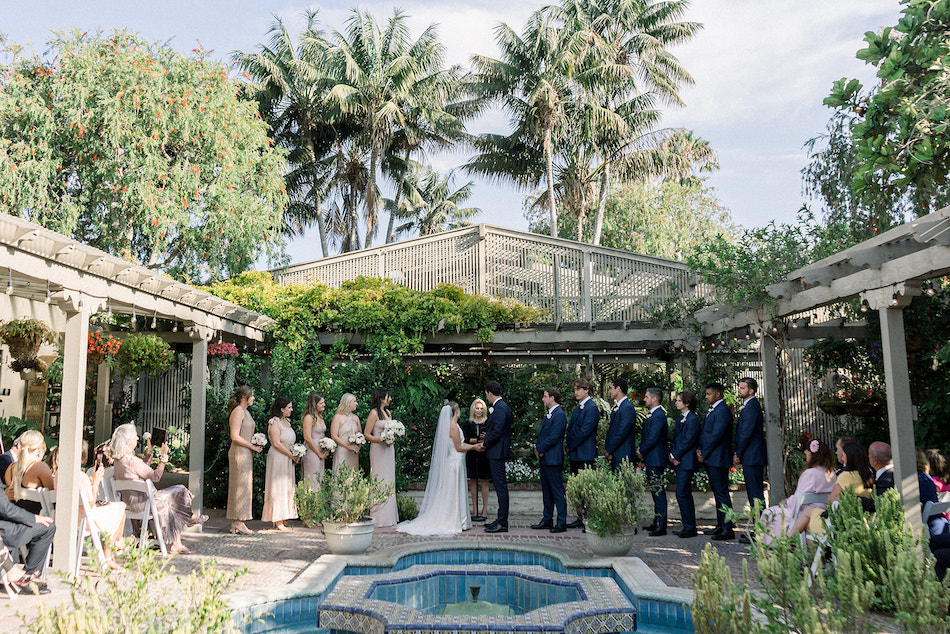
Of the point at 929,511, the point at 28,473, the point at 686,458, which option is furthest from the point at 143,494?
the point at 929,511

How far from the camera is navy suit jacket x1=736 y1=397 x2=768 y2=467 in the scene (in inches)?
304

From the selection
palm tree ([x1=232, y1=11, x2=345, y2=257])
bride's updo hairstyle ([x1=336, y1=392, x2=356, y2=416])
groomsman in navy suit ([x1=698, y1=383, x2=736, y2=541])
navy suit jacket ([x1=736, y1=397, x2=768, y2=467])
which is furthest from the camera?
palm tree ([x1=232, y1=11, x2=345, y2=257])

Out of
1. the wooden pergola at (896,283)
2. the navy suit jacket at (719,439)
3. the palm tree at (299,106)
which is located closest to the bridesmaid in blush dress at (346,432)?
the navy suit jacket at (719,439)

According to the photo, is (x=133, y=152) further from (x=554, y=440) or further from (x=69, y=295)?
(x=554, y=440)

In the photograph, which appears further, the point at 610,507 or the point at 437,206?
the point at 437,206

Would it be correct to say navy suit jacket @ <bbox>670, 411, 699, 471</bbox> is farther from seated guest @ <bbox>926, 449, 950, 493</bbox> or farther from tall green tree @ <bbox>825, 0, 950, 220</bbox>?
tall green tree @ <bbox>825, 0, 950, 220</bbox>

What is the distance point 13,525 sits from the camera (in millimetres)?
5438

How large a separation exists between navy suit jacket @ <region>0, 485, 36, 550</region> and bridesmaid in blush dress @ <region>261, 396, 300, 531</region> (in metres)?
3.08

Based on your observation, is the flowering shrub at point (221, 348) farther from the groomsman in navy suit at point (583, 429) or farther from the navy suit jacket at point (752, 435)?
the navy suit jacket at point (752, 435)

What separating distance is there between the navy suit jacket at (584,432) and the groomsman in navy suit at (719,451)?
4.08ft

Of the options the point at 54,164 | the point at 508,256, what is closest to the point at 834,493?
the point at 508,256

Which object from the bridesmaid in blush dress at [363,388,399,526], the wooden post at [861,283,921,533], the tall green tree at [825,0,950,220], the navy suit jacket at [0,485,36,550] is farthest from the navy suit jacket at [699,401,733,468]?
the navy suit jacket at [0,485,36,550]

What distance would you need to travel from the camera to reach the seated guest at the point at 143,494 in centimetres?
681

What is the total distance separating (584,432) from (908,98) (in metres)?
4.67
